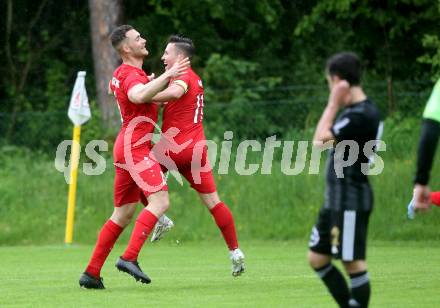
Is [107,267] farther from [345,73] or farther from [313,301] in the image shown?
[345,73]

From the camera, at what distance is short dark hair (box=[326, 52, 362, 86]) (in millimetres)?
7457

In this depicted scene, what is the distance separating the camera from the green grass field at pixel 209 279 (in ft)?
31.6

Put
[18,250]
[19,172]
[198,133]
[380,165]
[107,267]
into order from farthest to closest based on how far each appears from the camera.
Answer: [19,172] → [380,165] → [18,250] → [107,267] → [198,133]

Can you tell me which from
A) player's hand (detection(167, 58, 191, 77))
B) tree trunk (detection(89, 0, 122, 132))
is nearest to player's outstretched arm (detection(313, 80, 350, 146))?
player's hand (detection(167, 58, 191, 77))

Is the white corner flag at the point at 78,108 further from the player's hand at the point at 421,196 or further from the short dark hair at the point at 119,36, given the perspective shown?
the player's hand at the point at 421,196

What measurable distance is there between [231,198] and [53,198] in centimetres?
289

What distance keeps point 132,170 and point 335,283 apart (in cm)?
344

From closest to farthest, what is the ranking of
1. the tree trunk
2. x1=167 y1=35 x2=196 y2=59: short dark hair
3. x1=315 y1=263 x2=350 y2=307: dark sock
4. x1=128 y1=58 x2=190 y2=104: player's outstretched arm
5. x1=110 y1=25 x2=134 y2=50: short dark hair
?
x1=315 y1=263 x2=350 y2=307: dark sock < x1=128 y1=58 x2=190 y2=104: player's outstretched arm < x1=110 y1=25 x2=134 y2=50: short dark hair < x1=167 y1=35 x2=196 y2=59: short dark hair < the tree trunk

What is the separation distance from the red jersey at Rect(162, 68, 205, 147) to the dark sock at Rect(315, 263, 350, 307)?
13.1ft

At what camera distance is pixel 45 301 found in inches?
386

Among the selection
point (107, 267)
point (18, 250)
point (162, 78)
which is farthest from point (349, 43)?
point (162, 78)

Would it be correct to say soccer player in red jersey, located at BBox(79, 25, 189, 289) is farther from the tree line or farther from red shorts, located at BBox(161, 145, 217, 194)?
the tree line

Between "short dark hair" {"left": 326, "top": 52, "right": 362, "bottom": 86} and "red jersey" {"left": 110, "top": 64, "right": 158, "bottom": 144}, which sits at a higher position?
"short dark hair" {"left": 326, "top": 52, "right": 362, "bottom": 86}

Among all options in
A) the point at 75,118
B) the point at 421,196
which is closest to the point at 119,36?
the point at 421,196
